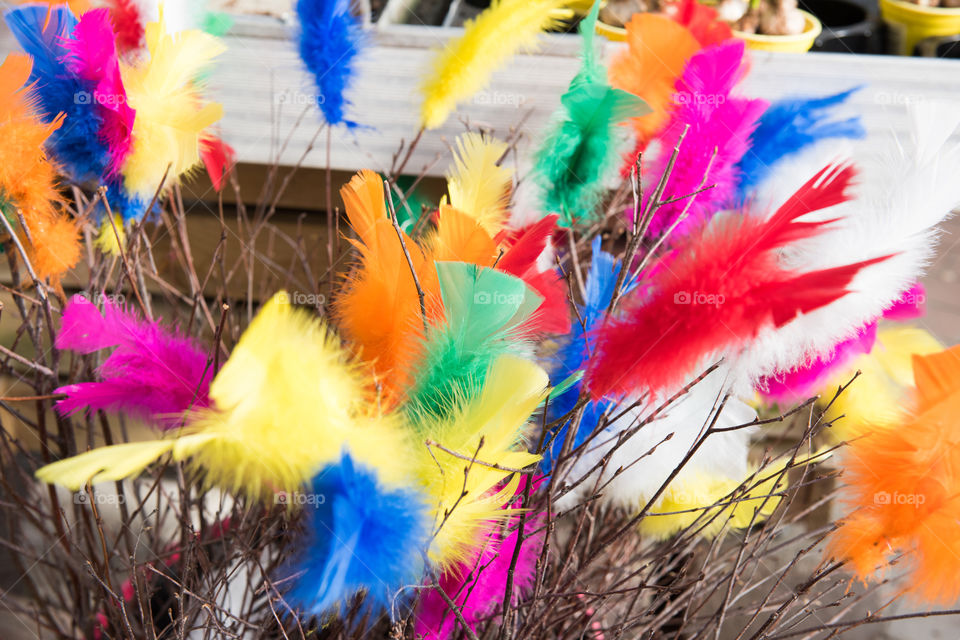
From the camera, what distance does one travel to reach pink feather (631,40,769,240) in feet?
2.04

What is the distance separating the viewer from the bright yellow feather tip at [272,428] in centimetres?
35

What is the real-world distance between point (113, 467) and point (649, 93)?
22.2 inches

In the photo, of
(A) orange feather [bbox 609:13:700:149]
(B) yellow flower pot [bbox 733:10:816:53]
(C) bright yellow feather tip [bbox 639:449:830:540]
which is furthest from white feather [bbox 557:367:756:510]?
(B) yellow flower pot [bbox 733:10:816:53]

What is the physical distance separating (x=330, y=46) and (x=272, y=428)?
0.46 meters

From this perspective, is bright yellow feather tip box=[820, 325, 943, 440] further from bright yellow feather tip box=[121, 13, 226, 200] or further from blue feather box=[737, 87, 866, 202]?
bright yellow feather tip box=[121, 13, 226, 200]

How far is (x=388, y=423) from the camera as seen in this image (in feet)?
1.35

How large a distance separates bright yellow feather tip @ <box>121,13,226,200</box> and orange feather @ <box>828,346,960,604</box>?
569 mm

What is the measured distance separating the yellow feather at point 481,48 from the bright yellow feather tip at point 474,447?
1.25 feet

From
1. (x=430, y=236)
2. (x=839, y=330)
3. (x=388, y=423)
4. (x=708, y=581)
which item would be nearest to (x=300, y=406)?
(x=388, y=423)

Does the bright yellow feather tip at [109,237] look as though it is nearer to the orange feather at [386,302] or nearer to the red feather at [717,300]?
the orange feather at [386,302]

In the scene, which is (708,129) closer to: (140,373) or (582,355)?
(582,355)

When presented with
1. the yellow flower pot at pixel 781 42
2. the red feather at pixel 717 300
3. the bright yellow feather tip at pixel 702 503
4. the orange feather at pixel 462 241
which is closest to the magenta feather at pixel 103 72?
the orange feather at pixel 462 241

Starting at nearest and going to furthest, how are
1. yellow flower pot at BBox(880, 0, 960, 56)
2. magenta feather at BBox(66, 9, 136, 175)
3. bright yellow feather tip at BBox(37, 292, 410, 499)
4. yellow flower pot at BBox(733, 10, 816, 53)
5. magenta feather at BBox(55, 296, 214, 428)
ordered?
bright yellow feather tip at BBox(37, 292, 410, 499) → magenta feather at BBox(55, 296, 214, 428) → magenta feather at BBox(66, 9, 136, 175) → yellow flower pot at BBox(733, 10, 816, 53) → yellow flower pot at BBox(880, 0, 960, 56)

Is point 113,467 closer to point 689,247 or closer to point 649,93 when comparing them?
point 689,247
